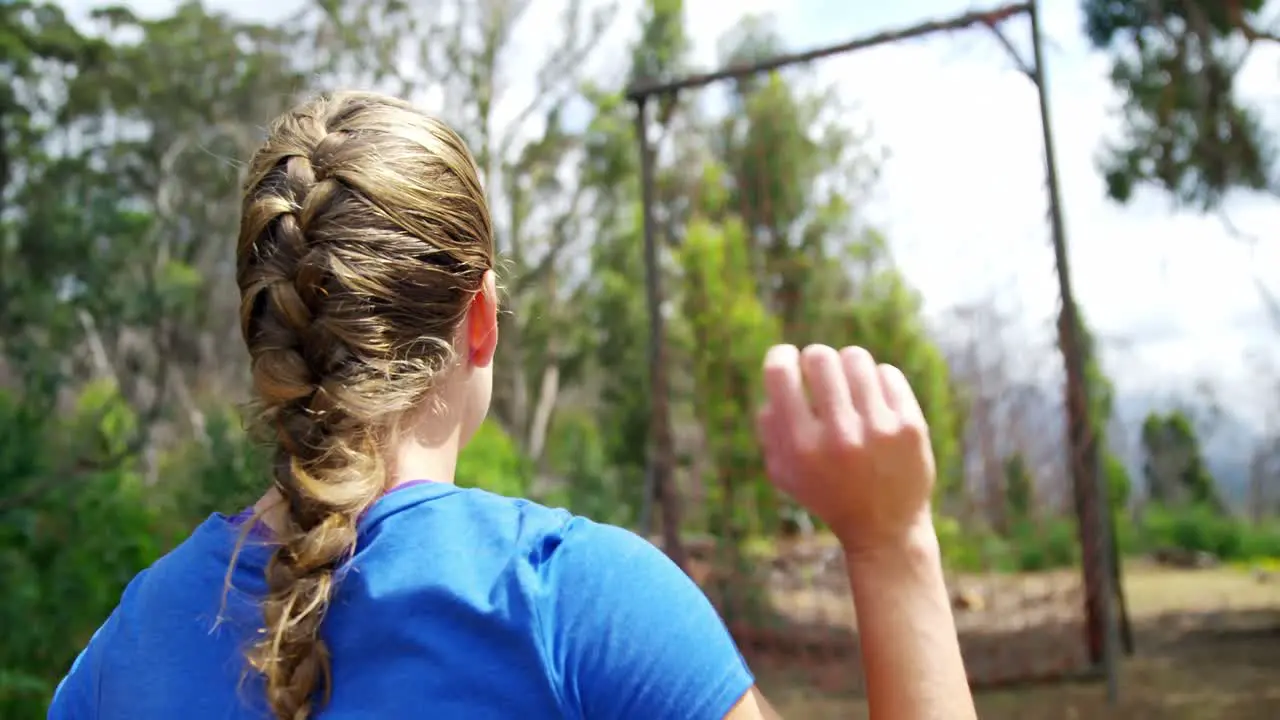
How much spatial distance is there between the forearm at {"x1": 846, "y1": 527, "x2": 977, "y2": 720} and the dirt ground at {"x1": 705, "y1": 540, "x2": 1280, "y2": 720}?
455 cm

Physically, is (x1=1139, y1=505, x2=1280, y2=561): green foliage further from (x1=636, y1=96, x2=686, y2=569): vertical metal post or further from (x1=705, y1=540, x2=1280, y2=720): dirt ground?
(x1=636, y1=96, x2=686, y2=569): vertical metal post

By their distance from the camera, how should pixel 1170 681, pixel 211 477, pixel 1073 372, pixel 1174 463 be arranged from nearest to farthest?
pixel 211 477, pixel 1073 372, pixel 1170 681, pixel 1174 463

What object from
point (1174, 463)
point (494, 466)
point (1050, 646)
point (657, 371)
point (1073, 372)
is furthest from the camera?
point (1174, 463)

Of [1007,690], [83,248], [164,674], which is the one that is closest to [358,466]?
[164,674]

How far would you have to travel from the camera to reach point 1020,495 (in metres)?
8.32

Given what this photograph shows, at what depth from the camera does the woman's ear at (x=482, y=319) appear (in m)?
0.95

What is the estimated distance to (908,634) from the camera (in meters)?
0.74

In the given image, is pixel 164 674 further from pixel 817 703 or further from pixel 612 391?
pixel 612 391

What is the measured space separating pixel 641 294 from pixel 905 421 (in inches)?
845

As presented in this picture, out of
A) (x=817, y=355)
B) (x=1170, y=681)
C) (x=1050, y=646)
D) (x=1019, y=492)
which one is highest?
(x=817, y=355)

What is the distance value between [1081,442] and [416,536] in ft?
14.9

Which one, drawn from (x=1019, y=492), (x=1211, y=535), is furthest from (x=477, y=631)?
(x=1211, y=535)

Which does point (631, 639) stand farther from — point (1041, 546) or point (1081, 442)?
point (1041, 546)

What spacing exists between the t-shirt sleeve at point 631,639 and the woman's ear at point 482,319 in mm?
236
